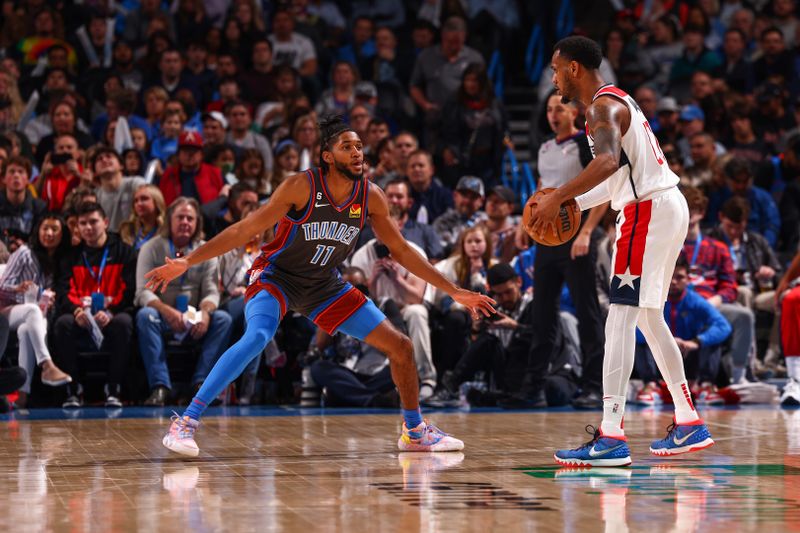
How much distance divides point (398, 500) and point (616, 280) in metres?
1.68

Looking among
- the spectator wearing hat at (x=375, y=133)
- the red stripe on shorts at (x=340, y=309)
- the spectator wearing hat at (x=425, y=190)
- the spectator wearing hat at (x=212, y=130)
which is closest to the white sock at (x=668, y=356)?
the red stripe on shorts at (x=340, y=309)

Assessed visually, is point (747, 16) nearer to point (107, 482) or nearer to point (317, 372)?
point (317, 372)

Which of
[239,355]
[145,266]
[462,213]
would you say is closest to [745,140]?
[462,213]

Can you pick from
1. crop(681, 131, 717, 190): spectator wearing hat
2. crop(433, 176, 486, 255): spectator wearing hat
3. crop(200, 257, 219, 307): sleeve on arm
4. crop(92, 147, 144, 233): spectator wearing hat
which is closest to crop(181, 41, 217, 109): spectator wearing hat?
crop(92, 147, 144, 233): spectator wearing hat

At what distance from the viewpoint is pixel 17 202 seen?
10602 mm

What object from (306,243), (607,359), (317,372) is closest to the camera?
(607,359)

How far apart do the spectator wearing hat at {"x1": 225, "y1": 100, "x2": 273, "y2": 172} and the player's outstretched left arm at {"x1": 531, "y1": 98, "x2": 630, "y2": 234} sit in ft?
23.0

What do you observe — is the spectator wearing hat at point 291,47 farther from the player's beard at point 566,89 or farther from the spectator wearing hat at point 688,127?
the player's beard at point 566,89

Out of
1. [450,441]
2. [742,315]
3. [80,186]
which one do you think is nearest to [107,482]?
[450,441]

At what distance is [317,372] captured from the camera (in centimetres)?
973

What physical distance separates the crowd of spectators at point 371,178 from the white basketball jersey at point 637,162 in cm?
270

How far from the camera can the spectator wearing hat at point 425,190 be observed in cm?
1177

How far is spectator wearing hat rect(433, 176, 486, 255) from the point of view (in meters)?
11.5

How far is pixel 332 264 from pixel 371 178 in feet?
17.3
